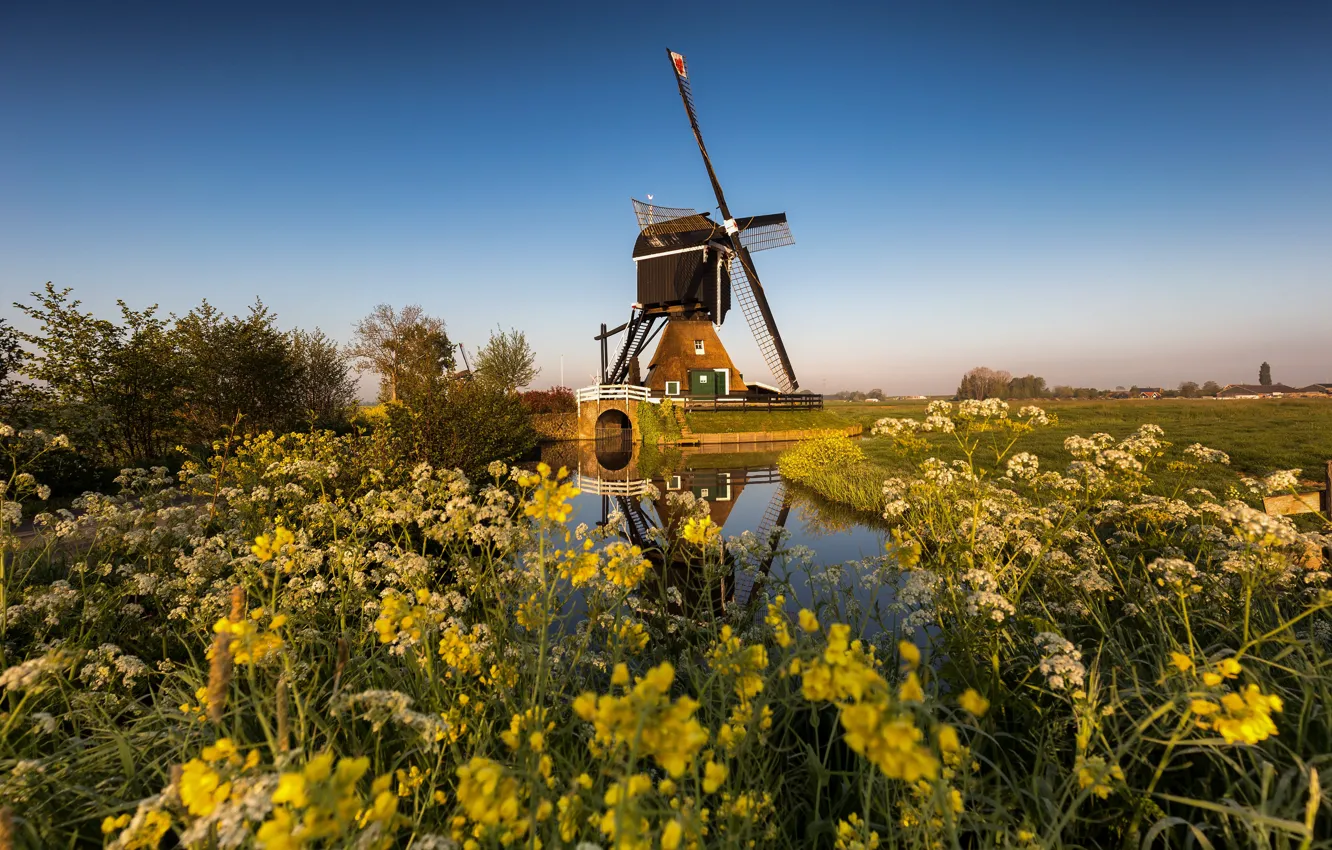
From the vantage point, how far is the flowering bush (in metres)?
1.13

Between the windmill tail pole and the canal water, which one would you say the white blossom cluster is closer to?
the canal water

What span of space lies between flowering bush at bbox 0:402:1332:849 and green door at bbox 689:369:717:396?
81.4 ft

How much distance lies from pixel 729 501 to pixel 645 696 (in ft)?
40.0

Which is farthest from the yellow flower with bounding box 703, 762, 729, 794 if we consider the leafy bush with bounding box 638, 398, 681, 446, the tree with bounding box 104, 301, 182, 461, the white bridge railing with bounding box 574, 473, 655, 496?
the leafy bush with bounding box 638, 398, 681, 446

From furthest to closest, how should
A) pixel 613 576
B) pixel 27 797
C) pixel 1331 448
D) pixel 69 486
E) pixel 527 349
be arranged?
1. pixel 527 349
2. pixel 1331 448
3. pixel 69 486
4. pixel 613 576
5. pixel 27 797

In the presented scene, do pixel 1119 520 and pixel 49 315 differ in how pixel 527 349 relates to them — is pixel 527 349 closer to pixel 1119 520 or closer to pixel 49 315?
pixel 49 315

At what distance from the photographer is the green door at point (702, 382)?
2995 centimetres

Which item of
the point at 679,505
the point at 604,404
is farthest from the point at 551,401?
the point at 679,505

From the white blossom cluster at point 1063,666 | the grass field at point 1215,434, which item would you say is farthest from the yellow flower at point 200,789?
the grass field at point 1215,434

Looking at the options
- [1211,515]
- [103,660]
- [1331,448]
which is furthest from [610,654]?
[1331,448]

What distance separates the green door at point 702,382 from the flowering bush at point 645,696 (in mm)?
24809

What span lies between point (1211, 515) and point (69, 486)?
18.0 metres

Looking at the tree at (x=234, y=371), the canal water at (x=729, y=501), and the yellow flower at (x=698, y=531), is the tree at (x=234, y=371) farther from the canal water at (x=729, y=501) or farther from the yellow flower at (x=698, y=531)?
the yellow flower at (x=698, y=531)

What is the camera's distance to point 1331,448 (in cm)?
1330
